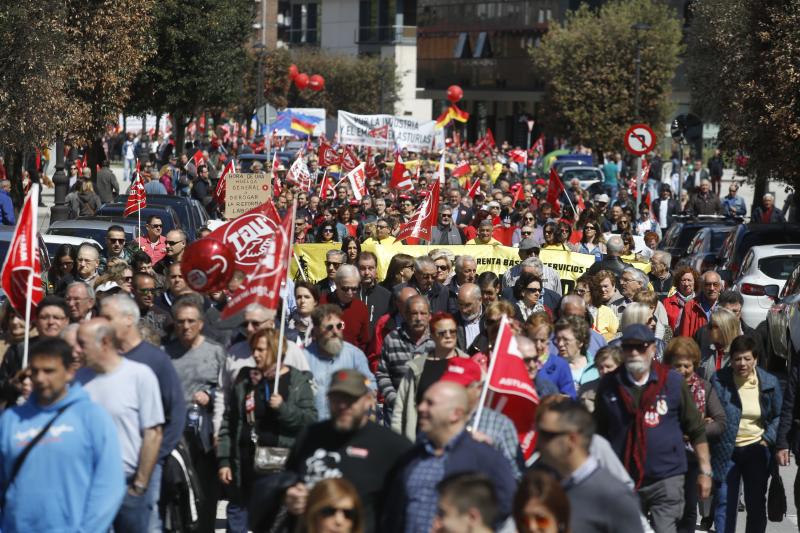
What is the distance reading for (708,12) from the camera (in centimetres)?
4044

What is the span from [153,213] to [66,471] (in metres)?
14.6

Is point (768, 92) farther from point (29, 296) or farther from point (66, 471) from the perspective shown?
point (66, 471)

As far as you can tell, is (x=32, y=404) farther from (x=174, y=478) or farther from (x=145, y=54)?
(x=145, y=54)

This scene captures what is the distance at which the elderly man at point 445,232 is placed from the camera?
63.8 feet

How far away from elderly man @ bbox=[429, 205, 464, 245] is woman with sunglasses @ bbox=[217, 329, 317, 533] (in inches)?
416

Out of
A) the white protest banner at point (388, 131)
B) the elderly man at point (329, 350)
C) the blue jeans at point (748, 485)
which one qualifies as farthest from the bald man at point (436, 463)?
the white protest banner at point (388, 131)

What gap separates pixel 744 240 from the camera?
65.5ft

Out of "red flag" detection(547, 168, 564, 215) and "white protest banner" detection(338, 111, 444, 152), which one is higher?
"red flag" detection(547, 168, 564, 215)

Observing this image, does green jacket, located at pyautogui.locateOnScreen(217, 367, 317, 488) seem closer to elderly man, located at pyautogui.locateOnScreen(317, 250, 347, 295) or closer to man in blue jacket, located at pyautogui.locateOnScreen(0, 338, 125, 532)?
man in blue jacket, located at pyautogui.locateOnScreen(0, 338, 125, 532)

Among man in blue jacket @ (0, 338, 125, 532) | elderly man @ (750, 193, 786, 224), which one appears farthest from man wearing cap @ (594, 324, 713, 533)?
elderly man @ (750, 193, 786, 224)

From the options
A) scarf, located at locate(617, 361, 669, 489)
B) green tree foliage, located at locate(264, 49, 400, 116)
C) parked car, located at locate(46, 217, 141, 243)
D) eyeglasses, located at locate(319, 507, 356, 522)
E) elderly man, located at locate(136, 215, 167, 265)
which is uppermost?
eyeglasses, located at locate(319, 507, 356, 522)

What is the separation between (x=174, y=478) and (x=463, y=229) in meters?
13.4

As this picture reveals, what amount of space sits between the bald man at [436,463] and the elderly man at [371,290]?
6.61 metres

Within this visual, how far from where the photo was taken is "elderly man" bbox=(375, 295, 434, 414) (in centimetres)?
1034
